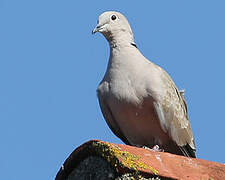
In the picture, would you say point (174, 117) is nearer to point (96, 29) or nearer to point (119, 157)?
point (96, 29)

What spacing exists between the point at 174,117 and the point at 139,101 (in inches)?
23.6

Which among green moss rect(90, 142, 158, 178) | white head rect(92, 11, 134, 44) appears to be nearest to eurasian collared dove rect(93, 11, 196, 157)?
white head rect(92, 11, 134, 44)

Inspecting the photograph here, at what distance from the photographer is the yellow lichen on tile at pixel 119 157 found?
4.07 meters

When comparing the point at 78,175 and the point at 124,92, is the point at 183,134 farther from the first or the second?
the point at 78,175

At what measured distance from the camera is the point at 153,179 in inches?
161

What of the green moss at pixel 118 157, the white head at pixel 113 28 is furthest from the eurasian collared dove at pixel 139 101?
the green moss at pixel 118 157

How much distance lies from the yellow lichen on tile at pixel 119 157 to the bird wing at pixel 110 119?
227 centimetres

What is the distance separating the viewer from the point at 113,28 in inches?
270

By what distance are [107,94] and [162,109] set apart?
69 cm

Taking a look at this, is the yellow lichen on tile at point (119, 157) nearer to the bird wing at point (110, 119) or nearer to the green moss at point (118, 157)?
the green moss at point (118, 157)

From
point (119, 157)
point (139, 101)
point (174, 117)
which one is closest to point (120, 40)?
point (139, 101)

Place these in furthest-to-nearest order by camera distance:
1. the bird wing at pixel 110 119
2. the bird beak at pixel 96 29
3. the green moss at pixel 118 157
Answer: the bird beak at pixel 96 29, the bird wing at pixel 110 119, the green moss at pixel 118 157

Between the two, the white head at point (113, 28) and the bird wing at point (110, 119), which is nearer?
the bird wing at point (110, 119)

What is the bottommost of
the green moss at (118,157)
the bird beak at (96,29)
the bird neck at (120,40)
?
the green moss at (118,157)
